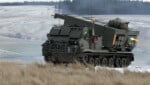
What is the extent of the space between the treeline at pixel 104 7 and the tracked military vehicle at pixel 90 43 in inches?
1539

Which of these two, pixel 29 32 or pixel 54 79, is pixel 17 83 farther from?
pixel 29 32

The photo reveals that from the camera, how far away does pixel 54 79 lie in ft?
47.4

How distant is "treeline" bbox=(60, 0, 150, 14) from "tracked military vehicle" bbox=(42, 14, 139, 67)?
39.1m

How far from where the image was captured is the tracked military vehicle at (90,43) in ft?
81.6

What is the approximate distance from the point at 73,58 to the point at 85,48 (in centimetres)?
84

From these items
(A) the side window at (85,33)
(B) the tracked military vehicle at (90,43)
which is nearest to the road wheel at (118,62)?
(B) the tracked military vehicle at (90,43)

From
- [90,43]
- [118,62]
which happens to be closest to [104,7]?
[118,62]

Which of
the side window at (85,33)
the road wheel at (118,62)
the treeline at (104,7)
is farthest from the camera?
the treeline at (104,7)

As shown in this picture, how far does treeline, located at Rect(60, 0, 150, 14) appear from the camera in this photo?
69.6 metres

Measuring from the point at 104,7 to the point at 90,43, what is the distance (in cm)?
4740

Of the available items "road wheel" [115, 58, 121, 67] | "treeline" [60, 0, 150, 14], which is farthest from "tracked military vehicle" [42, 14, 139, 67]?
"treeline" [60, 0, 150, 14]

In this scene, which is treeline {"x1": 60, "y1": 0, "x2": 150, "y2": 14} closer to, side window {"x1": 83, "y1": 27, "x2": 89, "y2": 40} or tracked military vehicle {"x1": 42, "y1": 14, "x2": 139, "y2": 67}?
tracked military vehicle {"x1": 42, "y1": 14, "x2": 139, "y2": 67}

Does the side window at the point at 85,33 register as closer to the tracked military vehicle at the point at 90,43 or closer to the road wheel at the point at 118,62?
the tracked military vehicle at the point at 90,43

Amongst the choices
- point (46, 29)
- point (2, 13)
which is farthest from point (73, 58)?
point (2, 13)
